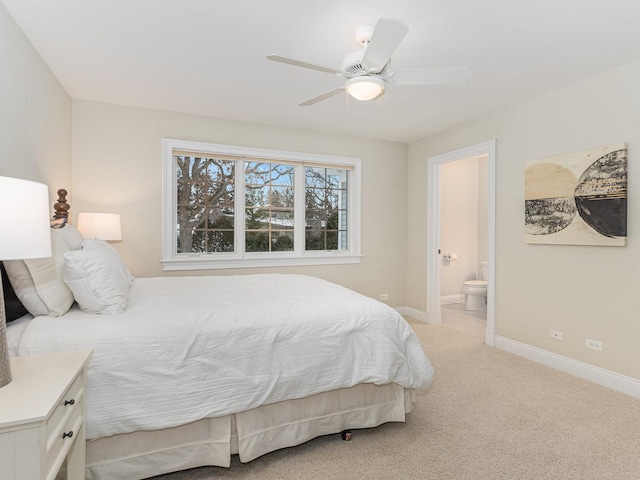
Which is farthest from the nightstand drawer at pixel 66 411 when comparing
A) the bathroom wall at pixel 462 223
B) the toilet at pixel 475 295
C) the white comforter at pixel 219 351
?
the bathroom wall at pixel 462 223

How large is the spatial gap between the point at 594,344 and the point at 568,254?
2.50 ft

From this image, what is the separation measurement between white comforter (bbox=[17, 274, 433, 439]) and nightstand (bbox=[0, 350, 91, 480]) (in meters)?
0.17

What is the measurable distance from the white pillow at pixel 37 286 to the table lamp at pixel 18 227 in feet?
1.98

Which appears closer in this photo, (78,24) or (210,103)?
(78,24)

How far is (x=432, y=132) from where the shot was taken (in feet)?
15.0

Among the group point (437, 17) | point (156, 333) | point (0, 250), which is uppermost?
point (437, 17)

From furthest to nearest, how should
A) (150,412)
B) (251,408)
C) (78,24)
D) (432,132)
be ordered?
(432,132) → (78,24) → (251,408) → (150,412)

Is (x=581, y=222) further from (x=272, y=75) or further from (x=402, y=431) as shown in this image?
(x=272, y=75)

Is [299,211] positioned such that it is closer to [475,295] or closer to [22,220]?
[475,295]

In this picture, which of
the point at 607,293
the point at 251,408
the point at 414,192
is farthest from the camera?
the point at 414,192

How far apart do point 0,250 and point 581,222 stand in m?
3.71

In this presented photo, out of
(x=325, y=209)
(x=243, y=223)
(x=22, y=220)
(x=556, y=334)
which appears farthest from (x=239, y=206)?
(x=556, y=334)

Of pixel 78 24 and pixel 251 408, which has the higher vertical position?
pixel 78 24

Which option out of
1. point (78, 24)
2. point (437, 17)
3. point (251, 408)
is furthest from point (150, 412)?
point (437, 17)
